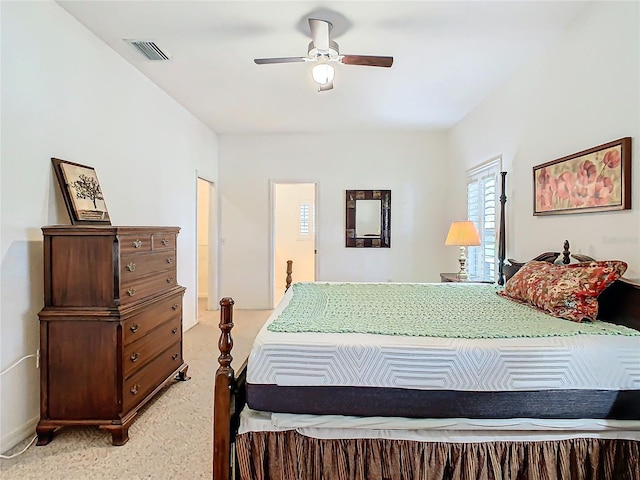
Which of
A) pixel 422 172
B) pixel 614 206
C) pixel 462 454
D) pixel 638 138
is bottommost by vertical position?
pixel 462 454

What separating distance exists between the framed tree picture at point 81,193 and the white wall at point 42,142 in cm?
7

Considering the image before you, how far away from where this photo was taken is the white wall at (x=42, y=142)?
2.22 meters

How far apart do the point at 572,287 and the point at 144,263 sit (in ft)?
8.54

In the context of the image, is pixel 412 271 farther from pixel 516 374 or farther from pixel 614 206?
pixel 516 374

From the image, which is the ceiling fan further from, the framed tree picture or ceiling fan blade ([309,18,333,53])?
the framed tree picture

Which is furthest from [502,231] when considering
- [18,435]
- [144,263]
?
[18,435]

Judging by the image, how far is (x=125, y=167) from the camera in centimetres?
343

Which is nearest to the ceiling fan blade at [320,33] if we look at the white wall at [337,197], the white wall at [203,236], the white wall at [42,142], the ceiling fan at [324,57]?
the ceiling fan at [324,57]

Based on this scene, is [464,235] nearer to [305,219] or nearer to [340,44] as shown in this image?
[340,44]

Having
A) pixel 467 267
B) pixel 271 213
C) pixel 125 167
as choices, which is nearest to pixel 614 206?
pixel 467 267

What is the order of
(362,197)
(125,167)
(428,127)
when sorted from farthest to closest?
1. (362,197)
2. (428,127)
3. (125,167)

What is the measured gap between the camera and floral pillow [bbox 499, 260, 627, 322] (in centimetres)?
201

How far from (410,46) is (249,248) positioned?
12.8 ft

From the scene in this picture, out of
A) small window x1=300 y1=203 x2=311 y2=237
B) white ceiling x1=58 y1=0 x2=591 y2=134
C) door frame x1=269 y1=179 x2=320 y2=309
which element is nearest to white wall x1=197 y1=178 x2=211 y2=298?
door frame x1=269 y1=179 x2=320 y2=309
